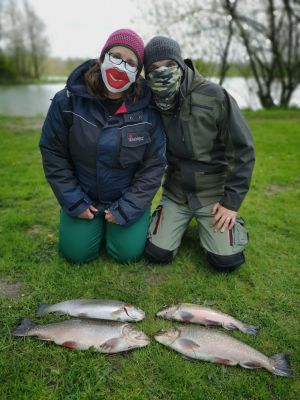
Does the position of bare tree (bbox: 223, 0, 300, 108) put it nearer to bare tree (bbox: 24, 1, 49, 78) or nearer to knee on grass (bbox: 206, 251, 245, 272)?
knee on grass (bbox: 206, 251, 245, 272)

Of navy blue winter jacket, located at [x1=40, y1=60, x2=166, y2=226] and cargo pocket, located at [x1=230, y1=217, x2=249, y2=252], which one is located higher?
navy blue winter jacket, located at [x1=40, y1=60, x2=166, y2=226]

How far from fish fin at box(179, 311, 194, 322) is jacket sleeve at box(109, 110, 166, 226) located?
957 millimetres

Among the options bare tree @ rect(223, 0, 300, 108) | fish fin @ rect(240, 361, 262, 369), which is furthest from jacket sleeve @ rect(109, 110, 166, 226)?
bare tree @ rect(223, 0, 300, 108)

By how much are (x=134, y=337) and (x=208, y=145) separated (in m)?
1.77

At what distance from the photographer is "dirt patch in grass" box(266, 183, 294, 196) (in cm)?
573

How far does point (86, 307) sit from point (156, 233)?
1094 millimetres

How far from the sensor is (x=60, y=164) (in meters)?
3.38

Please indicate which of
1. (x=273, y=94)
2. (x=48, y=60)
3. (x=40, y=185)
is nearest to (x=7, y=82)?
(x=48, y=60)

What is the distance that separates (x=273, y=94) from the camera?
18688mm

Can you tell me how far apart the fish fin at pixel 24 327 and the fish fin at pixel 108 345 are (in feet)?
1.74

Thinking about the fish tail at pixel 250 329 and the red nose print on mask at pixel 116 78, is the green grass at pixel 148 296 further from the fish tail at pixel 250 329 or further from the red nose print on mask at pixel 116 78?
the red nose print on mask at pixel 116 78

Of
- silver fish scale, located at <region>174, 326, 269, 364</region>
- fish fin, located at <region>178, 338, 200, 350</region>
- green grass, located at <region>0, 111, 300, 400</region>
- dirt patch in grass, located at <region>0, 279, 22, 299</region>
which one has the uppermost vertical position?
silver fish scale, located at <region>174, 326, 269, 364</region>

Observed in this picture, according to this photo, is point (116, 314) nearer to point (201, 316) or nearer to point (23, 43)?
point (201, 316)

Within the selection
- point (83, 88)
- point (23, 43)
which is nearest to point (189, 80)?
point (83, 88)
